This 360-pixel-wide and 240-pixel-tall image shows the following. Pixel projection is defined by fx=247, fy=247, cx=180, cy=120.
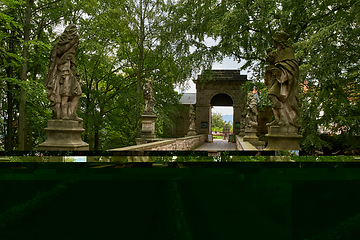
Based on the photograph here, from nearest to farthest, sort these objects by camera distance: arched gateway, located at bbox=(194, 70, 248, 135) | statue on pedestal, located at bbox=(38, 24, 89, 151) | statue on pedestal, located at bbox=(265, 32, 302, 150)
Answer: statue on pedestal, located at bbox=(38, 24, 89, 151)
statue on pedestal, located at bbox=(265, 32, 302, 150)
arched gateway, located at bbox=(194, 70, 248, 135)

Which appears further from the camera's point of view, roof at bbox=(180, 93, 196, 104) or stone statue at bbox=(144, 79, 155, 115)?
roof at bbox=(180, 93, 196, 104)

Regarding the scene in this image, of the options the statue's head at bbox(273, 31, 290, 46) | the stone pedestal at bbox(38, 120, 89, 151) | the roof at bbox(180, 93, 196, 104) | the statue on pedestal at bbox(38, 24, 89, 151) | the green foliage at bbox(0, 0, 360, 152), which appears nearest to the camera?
the stone pedestal at bbox(38, 120, 89, 151)

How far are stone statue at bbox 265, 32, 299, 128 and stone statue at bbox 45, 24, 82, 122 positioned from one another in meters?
5.13

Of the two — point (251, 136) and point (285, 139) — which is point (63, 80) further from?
point (251, 136)

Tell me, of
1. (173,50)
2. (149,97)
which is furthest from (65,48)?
(173,50)

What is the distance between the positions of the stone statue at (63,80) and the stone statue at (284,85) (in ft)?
16.8

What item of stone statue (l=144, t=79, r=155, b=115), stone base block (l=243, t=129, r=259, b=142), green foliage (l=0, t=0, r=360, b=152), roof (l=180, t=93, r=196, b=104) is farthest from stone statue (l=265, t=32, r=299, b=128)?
roof (l=180, t=93, r=196, b=104)

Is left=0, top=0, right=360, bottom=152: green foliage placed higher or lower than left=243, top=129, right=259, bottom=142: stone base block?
higher

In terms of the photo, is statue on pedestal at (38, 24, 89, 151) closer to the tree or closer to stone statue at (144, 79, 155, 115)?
stone statue at (144, 79, 155, 115)

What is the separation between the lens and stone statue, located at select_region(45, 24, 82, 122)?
20.4 ft

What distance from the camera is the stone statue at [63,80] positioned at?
245 inches

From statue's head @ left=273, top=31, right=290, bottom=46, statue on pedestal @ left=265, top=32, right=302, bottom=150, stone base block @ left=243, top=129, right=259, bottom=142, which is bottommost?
stone base block @ left=243, top=129, right=259, bottom=142

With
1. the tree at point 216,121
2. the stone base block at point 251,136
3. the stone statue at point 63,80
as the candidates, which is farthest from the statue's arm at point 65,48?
the tree at point 216,121
